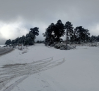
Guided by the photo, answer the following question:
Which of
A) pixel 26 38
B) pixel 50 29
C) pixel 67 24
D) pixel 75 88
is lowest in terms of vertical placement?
pixel 75 88

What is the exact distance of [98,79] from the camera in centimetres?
588

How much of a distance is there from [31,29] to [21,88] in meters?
56.9

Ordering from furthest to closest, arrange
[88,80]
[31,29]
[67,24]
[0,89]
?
1. [31,29]
2. [67,24]
3. [88,80]
4. [0,89]

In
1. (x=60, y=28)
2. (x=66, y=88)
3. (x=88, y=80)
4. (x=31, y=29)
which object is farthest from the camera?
(x=31, y=29)

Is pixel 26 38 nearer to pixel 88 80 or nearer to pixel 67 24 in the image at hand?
pixel 67 24

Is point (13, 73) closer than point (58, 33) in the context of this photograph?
Yes

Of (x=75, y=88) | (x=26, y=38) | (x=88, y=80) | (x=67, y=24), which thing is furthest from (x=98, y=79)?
(x=26, y=38)

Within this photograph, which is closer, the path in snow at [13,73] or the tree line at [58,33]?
the path in snow at [13,73]

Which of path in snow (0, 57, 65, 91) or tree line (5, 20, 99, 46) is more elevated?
tree line (5, 20, 99, 46)

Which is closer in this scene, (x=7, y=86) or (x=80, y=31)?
(x=7, y=86)

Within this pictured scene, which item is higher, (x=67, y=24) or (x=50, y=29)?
(x=67, y=24)

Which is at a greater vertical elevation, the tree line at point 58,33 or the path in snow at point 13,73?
the tree line at point 58,33

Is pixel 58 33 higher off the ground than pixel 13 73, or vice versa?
pixel 58 33

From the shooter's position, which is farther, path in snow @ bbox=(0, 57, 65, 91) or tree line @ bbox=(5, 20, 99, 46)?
tree line @ bbox=(5, 20, 99, 46)
